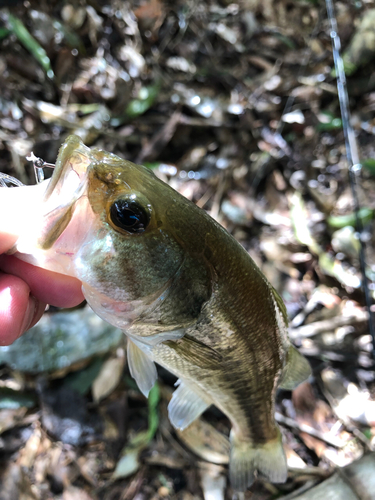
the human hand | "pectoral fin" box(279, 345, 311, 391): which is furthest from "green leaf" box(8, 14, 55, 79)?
"pectoral fin" box(279, 345, 311, 391)

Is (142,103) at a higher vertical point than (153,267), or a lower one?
lower

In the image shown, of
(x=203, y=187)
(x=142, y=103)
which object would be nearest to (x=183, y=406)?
(x=203, y=187)

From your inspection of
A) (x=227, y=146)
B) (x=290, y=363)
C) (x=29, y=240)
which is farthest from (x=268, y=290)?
(x=227, y=146)

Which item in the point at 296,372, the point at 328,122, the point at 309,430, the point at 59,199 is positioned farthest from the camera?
the point at 328,122

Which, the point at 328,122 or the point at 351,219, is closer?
the point at 351,219

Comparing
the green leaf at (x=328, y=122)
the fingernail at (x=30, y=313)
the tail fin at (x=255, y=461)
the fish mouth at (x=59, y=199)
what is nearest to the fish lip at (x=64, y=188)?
the fish mouth at (x=59, y=199)

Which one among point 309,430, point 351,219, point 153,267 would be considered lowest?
point 309,430

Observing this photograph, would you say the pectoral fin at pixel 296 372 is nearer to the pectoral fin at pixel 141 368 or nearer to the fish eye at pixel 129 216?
the pectoral fin at pixel 141 368

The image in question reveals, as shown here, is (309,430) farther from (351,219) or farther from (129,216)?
(129,216)
